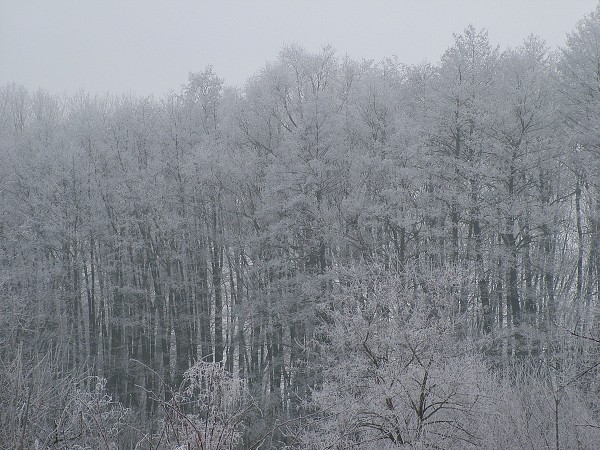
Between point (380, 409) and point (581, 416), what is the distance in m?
3.98

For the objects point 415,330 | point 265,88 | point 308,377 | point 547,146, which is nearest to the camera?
point 415,330

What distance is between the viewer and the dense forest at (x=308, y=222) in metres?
18.8

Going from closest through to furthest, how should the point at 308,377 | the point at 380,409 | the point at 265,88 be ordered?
the point at 380,409 → the point at 308,377 → the point at 265,88

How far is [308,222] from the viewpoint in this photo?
22.1m

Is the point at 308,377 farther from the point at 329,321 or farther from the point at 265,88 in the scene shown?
the point at 265,88

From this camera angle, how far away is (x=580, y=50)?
67.6ft

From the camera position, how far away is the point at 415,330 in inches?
490

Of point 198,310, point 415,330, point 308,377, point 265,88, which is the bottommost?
point 308,377

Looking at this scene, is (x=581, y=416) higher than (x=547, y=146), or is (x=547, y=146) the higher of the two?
(x=547, y=146)

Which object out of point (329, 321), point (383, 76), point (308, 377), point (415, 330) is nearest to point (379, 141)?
point (383, 76)

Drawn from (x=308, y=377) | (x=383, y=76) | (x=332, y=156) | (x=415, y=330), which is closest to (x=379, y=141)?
(x=332, y=156)

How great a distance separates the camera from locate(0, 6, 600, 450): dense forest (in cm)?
1875

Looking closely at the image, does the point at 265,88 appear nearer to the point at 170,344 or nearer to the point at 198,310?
the point at 198,310

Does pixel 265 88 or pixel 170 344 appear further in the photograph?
pixel 170 344
